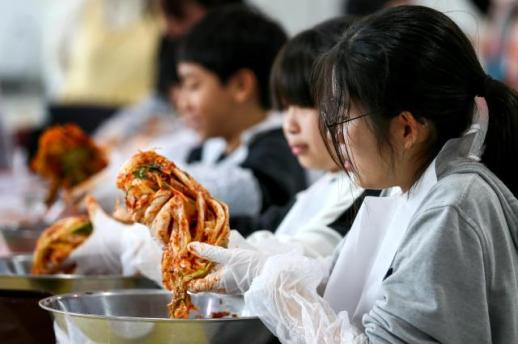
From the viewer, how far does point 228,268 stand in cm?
106

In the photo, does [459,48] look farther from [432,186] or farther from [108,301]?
[108,301]

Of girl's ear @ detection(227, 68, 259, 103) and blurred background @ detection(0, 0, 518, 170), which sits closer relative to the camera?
girl's ear @ detection(227, 68, 259, 103)

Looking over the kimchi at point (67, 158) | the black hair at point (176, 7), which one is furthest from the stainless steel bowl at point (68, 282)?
the black hair at point (176, 7)

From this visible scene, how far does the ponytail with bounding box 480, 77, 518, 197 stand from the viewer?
3.42ft

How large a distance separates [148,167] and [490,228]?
1.20 ft

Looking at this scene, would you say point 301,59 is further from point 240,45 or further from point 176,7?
point 176,7

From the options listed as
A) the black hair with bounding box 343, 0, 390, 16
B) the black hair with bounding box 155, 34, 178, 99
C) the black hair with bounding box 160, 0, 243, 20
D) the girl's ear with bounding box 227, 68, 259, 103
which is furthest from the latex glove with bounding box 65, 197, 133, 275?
the black hair with bounding box 155, 34, 178, 99

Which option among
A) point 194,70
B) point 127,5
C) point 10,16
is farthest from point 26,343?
point 10,16

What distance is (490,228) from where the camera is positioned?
38.1 inches

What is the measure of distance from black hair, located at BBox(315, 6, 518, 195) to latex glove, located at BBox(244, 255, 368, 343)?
0.13m

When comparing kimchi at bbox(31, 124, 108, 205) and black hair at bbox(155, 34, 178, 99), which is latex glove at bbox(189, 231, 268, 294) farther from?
black hair at bbox(155, 34, 178, 99)

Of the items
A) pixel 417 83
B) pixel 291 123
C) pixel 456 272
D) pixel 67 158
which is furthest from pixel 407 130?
pixel 67 158

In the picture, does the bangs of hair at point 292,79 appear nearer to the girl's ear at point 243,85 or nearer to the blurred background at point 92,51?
the girl's ear at point 243,85

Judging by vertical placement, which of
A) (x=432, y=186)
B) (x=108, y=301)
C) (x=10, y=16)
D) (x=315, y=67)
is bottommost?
(x=10, y=16)
